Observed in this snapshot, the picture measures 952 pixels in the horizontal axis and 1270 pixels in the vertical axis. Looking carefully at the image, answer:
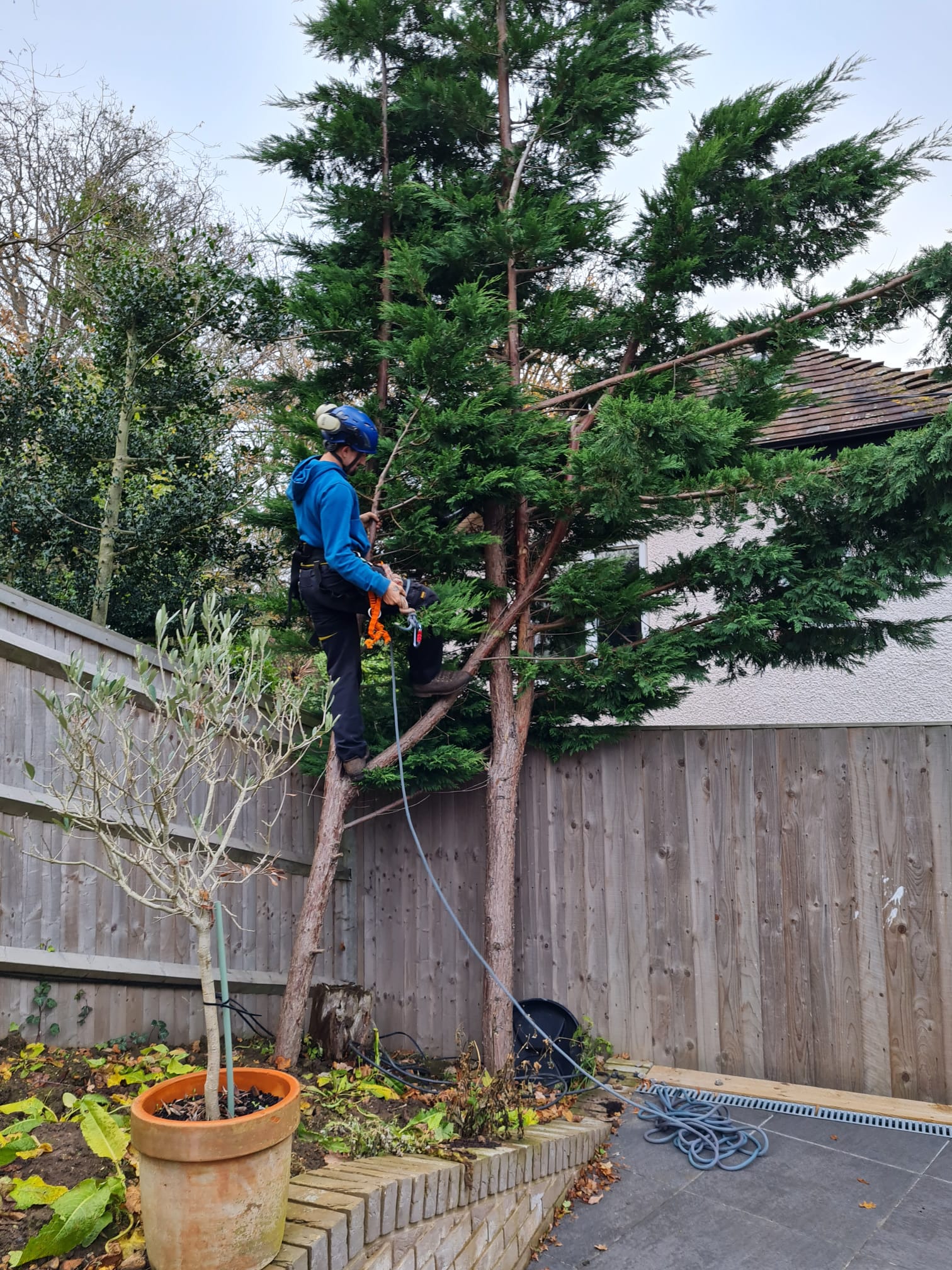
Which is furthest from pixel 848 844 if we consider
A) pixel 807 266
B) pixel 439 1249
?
pixel 807 266

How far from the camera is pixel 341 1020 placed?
4.94 meters

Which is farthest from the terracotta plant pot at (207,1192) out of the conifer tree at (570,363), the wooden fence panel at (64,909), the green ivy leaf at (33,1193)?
the conifer tree at (570,363)

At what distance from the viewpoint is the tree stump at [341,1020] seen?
490 centimetres

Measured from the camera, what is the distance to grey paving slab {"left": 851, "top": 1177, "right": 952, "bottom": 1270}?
132 inches

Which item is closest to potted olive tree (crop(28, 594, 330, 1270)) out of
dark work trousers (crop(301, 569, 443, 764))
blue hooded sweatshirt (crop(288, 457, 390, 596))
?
blue hooded sweatshirt (crop(288, 457, 390, 596))

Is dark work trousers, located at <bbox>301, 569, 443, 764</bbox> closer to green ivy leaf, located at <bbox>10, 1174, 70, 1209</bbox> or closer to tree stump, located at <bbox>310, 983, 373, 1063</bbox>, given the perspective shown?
tree stump, located at <bbox>310, 983, 373, 1063</bbox>

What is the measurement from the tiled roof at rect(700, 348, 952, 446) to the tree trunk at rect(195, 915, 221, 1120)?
275 inches

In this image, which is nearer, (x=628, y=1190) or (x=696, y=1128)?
(x=628, y=1190)

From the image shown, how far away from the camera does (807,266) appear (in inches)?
227

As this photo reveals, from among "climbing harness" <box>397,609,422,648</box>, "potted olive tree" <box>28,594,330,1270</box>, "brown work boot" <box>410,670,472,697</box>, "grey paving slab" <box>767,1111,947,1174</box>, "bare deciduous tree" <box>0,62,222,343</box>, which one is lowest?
"grey paving slab" <box>767,1111,947,1174</box>

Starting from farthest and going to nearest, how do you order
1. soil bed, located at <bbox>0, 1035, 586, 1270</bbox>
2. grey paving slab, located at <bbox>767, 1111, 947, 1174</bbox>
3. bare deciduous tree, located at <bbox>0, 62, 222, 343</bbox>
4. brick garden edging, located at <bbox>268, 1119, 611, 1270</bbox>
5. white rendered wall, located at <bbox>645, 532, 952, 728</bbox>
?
bare deciduous tree, located at <bbox>0, 62, 222, 343</bbox>, white rendered wall, located at <bbox>645, 532, 952, 728</bbox>, grey paving slab, located at <bbox>767, 1111, 947, 1174</bbox>, brick garden edging, located at <bbox>268, 1119, 611, 1270</bbox>, soil bed, located at <bbox>0, 1035, 586, 1270</bbox>

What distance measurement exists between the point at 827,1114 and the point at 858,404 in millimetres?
6973

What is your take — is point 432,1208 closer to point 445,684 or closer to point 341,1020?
point 341,1020

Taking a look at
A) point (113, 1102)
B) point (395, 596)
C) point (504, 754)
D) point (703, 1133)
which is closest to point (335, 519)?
point (395, 596)
